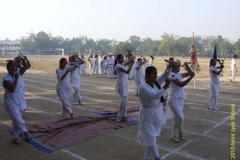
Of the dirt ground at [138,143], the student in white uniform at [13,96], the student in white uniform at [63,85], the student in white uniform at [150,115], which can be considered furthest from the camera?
the student in white uniform at [63,85]

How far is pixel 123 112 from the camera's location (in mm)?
7801

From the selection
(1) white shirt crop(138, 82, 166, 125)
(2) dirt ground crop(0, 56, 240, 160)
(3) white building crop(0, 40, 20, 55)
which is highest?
(3) white building crop(0, 40, 20, 55)

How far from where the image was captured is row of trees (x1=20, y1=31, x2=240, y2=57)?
82.7 meters

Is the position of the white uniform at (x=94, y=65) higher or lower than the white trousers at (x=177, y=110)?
higher

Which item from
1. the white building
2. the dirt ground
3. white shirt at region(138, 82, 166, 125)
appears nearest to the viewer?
white shirt at region(138, 82, 166, 125)

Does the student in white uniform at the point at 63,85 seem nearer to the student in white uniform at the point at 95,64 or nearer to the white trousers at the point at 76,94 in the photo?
the white trousers at the point at 76,94

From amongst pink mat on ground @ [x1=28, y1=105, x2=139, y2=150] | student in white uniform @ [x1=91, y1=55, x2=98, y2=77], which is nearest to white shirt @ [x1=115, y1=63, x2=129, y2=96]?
pink mat on ground @ [x1=28, y1=105, x2=139, y2=150]

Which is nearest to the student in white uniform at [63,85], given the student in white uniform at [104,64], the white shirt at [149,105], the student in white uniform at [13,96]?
the student in white uniform at [13,96]

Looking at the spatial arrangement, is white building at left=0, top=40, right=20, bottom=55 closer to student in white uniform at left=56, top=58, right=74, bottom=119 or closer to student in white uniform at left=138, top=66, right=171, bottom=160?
student in white uniform at left=56, top=58, right=74, bottom=119

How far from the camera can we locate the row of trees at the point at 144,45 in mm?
82688

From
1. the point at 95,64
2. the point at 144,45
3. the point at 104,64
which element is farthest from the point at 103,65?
the point at 144,45

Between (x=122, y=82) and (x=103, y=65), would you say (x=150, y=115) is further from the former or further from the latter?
(x=103, y=65)

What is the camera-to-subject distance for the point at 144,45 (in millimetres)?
102938

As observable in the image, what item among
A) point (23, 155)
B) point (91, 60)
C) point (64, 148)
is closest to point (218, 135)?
point (64, 148)
